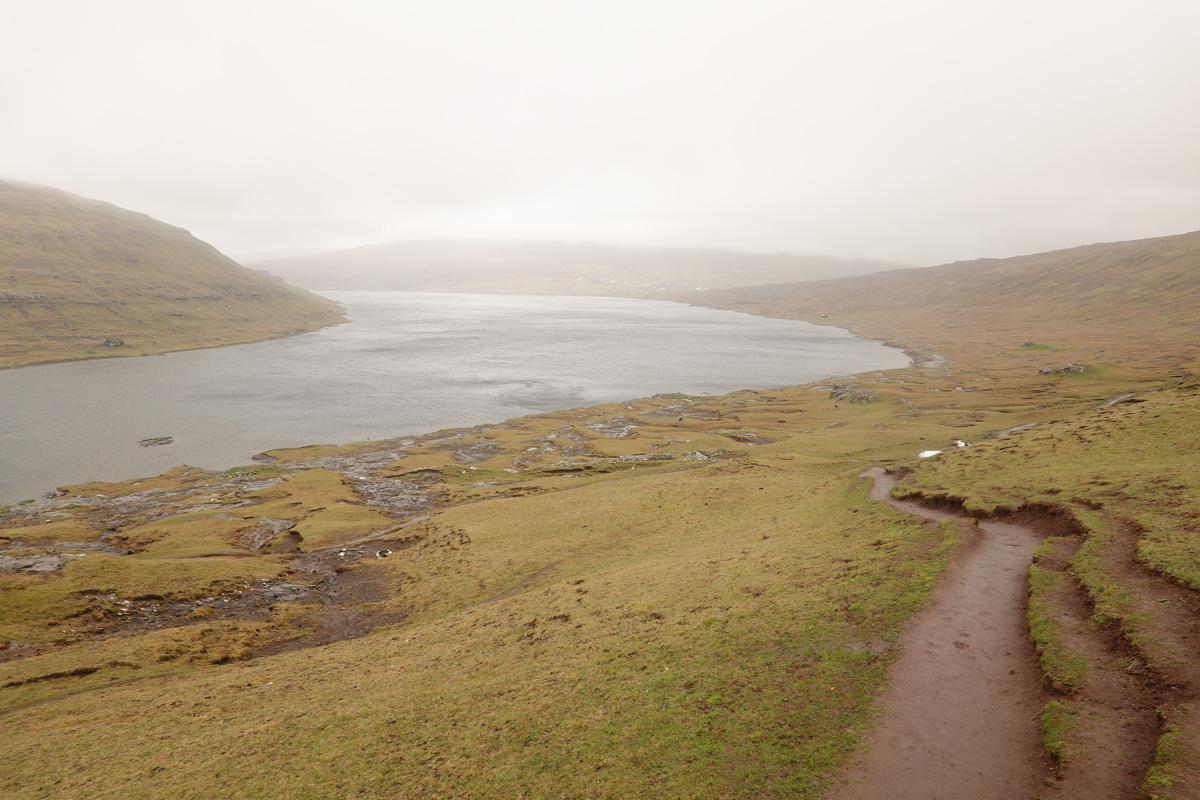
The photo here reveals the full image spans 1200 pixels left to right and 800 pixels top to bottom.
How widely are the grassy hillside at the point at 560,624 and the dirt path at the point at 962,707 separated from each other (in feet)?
2.22

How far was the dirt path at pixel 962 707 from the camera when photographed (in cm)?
1273

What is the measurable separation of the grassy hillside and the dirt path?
676mm

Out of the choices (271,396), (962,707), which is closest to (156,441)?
(271,396)

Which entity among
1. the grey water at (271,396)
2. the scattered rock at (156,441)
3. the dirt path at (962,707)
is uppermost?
the dirt path at (962,707)

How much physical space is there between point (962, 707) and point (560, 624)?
1589 cm

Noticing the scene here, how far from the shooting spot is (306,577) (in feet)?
137

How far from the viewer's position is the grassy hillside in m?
15.2

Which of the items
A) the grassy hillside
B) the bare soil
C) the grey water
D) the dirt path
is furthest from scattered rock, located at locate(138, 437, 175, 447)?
the bare soil

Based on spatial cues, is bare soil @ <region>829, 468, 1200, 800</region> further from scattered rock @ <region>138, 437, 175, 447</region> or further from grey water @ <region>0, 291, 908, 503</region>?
scattered rock @ <region>138, 437, 175, 447</region>

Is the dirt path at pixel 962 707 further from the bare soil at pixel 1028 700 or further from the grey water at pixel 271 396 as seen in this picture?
the grey water at pixel 271 396

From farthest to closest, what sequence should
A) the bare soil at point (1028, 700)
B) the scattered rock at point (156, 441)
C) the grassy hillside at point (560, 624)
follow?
the scattered rock at point (156, 441), the grassy hillside at point (560, 624), the bare soil at point (1028, 700)

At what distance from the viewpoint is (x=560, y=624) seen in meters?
25.4

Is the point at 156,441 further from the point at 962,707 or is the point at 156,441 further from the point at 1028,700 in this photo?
the point at 1028,700

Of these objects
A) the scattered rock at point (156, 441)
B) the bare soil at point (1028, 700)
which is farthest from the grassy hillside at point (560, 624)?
the scattered rock at point (156, 441)
